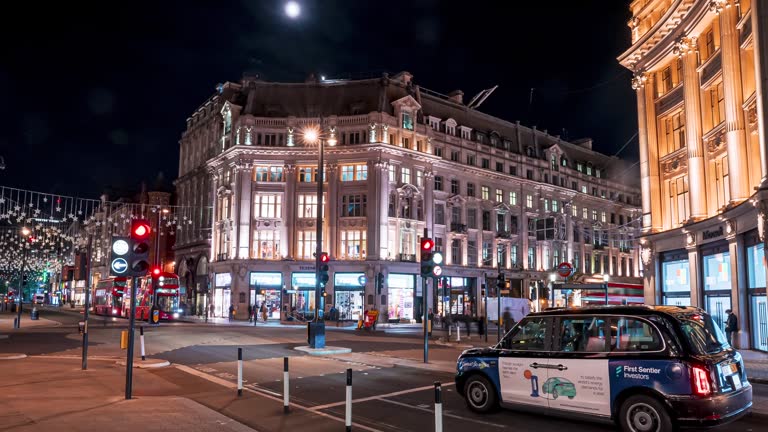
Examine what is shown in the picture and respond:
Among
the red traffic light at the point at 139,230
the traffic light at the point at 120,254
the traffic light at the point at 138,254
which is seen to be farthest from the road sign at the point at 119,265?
the red traffic light at the point at 139,230

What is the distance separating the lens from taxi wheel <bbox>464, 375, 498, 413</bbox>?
10102 mm

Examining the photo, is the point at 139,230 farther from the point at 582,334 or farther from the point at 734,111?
the point at 734,111

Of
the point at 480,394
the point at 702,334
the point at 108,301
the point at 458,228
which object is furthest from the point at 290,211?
the point at 702,334

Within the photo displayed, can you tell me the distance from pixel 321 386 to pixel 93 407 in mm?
5039

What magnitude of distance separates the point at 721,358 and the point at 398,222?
43.5m

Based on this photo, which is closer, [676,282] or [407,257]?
[676,282]

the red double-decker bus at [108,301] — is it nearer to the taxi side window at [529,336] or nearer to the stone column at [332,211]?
the stone column at [332,211]

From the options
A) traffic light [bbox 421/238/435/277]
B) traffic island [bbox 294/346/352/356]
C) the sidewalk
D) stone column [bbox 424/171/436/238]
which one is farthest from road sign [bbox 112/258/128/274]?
stone column [bbox 424/171/436/238]

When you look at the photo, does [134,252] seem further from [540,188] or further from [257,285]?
[540,188]

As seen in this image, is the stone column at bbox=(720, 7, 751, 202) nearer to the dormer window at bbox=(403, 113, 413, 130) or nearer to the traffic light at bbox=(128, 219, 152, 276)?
the traffic light at bbox=(128, 219, 152, 276)

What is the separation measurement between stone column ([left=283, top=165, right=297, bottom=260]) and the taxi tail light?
148 feet

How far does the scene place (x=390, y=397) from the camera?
1216cm

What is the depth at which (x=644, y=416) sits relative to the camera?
8.23 metres

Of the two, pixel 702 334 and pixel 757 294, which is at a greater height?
pixel 757 294
